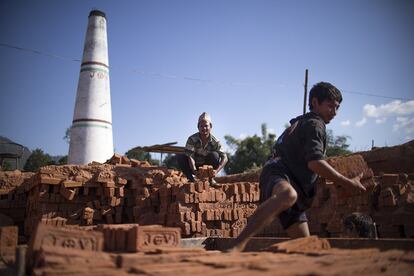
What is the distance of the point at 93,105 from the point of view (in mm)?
11547

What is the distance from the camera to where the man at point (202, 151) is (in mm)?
6746

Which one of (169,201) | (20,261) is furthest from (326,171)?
(169,201)

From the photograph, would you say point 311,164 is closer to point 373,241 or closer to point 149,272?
point 373,241

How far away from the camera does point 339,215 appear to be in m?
6.24

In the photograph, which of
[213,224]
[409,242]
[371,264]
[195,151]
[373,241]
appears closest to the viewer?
[371,264]

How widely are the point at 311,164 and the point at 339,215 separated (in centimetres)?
401

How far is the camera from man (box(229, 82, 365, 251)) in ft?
8.91

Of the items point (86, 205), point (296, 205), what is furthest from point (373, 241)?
point (86, 205)

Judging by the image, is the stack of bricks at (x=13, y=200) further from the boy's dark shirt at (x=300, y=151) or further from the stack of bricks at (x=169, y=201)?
the boy's dark shirt at (x=300, y=151)

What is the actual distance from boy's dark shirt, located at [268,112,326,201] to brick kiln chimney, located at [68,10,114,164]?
932 cm

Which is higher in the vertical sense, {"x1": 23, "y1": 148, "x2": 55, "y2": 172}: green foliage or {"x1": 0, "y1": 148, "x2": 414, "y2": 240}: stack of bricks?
{"x1": 23, "y1": 148, "x2": 55, "y2": 172}: green foliage

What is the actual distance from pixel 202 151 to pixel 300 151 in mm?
3995

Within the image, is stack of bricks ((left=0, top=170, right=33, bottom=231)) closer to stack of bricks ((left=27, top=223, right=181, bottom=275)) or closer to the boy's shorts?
stack of bricks ((left=27, top=223, right=181, bottom=275))

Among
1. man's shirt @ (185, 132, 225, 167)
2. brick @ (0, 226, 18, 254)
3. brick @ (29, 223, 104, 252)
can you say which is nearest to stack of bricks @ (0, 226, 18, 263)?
brick @ (0, 226, 18, 254)
